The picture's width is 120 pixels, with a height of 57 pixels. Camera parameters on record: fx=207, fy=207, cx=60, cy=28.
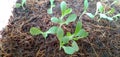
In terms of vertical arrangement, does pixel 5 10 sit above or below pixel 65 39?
above

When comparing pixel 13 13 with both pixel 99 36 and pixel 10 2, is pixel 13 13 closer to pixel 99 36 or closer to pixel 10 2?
pixel 10 2

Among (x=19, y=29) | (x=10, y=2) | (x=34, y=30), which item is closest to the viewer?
(x=34, y=30)

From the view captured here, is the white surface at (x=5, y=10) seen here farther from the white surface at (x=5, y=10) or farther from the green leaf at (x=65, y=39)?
the green leaf at (x=65, y=39)

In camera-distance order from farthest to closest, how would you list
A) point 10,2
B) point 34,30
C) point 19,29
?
point 10,2 → point 19,29 → point 34,30

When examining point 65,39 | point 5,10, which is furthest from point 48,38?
point 5,10

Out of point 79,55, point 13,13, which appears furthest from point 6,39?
point 79,55

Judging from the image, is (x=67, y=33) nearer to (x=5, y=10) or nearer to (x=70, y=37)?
(x=70, y=37)

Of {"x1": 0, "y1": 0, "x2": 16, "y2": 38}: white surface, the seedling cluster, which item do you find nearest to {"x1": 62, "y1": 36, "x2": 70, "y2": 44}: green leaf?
the seedling cluster
